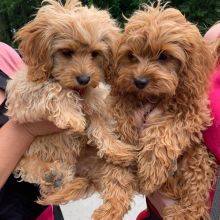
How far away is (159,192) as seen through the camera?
10.0 ft

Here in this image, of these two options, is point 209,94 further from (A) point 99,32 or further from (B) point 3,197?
(B) point 3,197

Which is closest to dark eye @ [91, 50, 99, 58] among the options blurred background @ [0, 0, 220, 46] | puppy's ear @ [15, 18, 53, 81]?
puppy's ear @ [15, 18, 53, 81]

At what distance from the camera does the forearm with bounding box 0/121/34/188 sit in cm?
299

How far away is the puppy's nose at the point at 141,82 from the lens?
2.76 metres

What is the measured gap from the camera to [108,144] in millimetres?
2975

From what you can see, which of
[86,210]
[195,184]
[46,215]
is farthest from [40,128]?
[86,210]

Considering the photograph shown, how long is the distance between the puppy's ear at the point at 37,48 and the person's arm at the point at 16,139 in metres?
0.28

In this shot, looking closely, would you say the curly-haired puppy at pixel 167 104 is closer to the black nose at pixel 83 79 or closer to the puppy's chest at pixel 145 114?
the puppy's chest at pixel 145 114

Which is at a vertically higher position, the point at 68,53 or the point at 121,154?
the point at 68,53

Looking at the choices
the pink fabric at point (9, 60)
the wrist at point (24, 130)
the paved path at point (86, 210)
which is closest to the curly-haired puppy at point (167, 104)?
the wrist at point (24, 130)

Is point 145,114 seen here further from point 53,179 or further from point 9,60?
point 9,60

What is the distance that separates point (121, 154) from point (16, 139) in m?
0.60

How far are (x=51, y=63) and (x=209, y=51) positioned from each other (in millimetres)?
855

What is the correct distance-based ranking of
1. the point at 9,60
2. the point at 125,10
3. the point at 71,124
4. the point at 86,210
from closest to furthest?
the point at 71,124, the point at 9,60, the point at 86,210, the point at 125,10
